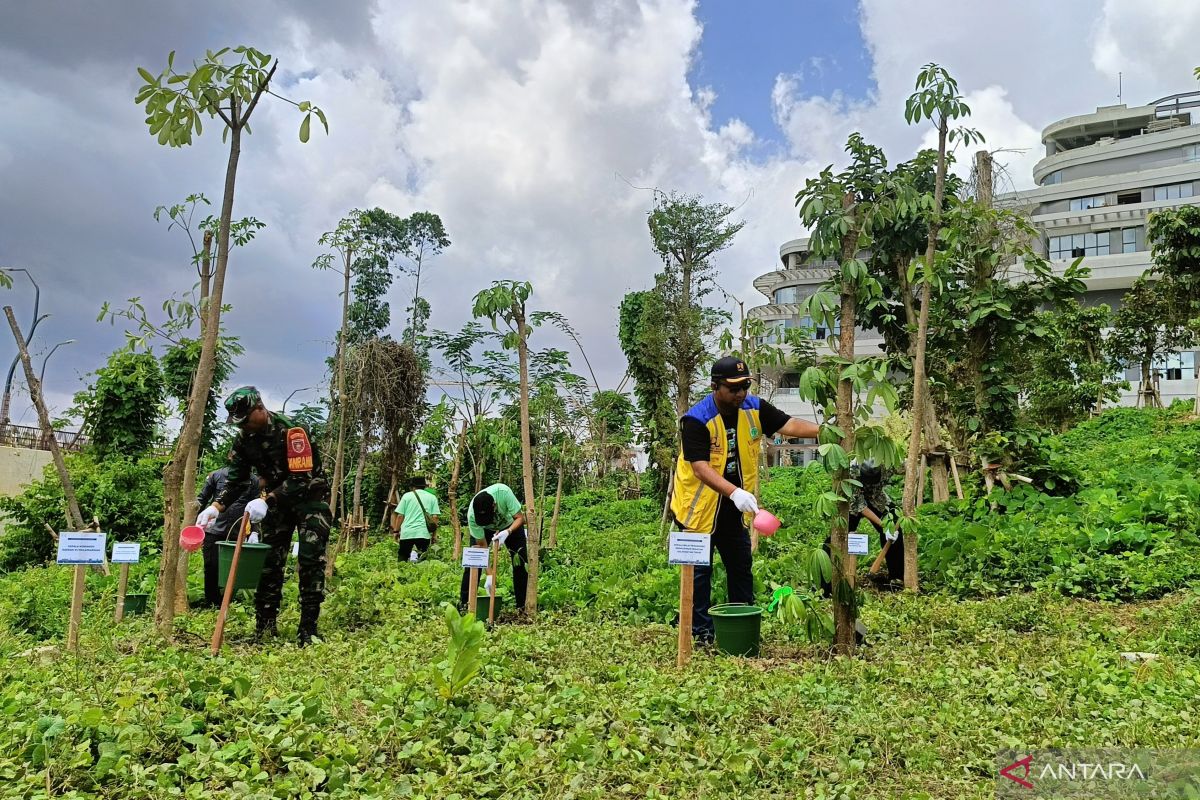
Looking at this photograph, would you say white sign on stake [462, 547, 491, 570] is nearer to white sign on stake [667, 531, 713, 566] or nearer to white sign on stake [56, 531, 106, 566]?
white sign on stake [667, 531, 713, 566]

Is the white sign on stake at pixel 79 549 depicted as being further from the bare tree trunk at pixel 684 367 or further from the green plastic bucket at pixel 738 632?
the bare tree trunk at pixel 684 367

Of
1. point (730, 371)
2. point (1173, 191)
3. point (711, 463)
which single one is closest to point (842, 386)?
point (730, 371)

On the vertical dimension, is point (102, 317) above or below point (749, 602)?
above

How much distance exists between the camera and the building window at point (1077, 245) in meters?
39.0

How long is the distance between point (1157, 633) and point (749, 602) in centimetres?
244

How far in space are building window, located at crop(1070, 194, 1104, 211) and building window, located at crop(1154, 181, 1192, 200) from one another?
2344 mm

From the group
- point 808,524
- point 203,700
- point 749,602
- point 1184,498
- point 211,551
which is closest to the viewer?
point 203,700

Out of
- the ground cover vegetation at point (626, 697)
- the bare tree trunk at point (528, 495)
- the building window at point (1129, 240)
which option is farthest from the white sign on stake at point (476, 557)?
the building window at point (1129, 240)

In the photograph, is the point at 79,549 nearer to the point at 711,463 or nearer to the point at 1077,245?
the point at 711,463

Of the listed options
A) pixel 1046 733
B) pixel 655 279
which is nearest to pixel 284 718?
pixel 1046 733

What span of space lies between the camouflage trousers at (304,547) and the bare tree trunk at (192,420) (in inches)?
28.0

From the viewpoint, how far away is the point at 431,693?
11.4 feet

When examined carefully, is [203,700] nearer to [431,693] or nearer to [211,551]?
[431,693]

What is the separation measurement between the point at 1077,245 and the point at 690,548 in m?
43.0
